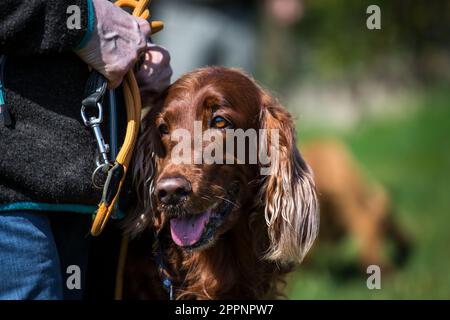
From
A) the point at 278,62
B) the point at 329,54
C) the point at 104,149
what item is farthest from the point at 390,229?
the point at 278,62

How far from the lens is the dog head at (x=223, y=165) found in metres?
2.96

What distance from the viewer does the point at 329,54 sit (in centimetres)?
1298

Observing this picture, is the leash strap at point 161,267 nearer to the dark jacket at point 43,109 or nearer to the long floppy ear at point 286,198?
the long floppy ear at point 286,198

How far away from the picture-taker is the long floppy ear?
9.95 ft

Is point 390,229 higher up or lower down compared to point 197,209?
lower down

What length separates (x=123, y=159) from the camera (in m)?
2.71

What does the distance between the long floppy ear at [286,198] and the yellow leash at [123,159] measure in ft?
2.01

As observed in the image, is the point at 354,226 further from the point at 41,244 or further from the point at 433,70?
the point at 433,70

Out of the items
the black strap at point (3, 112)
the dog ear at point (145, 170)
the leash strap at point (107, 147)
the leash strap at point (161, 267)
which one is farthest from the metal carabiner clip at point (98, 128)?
the leash strap at point (161, 267)

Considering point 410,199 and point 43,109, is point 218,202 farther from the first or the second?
point 410,199

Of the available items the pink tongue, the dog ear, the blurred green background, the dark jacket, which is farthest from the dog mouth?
the blurred green background

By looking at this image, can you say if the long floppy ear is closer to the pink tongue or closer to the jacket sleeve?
the pink tongue

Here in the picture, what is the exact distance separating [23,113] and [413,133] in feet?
31.4

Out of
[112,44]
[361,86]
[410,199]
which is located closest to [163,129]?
[112,44]
